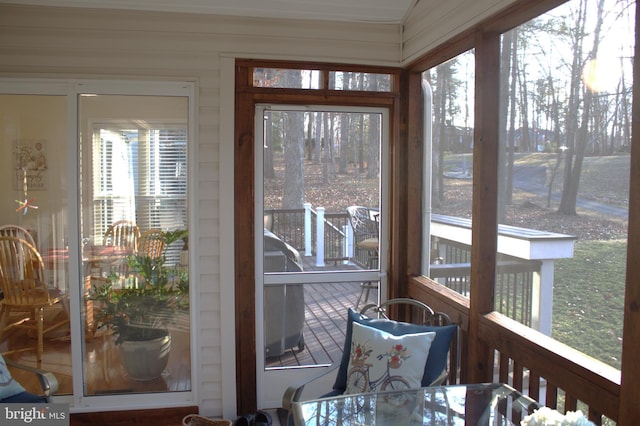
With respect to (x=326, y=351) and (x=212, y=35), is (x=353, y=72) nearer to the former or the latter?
(x=212, y=35)

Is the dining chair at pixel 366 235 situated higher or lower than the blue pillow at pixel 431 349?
higher

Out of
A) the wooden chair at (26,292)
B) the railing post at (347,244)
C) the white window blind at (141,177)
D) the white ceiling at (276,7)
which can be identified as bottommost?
the wooden chair at (26,292)

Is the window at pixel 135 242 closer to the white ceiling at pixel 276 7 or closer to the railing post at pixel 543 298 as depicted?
the white ceiling at pixel 276 7

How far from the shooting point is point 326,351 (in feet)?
11.5

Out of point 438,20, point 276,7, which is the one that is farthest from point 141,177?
point 438,20

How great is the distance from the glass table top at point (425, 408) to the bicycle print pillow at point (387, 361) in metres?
0.23

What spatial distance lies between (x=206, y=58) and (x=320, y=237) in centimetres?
138

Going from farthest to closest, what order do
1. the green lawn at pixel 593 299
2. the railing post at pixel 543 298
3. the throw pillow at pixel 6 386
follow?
the throw pillow at pixel 6 386 < the railing post at pixel 543 298 < the green lawn at pixel 593 299

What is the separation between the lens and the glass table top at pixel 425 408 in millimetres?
1872

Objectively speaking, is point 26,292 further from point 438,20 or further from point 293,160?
point 438,20

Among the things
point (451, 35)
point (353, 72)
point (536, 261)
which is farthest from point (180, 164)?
point (536, 261)

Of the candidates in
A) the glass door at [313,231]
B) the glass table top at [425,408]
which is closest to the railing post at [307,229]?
the glass door at [313,231]

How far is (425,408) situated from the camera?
196 cm

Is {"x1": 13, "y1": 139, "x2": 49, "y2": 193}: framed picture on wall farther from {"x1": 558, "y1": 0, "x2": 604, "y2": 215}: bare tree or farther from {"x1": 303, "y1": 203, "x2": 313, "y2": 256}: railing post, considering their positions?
{"x1": 558, "y1": 0, "x2": 604, "y2": 215}: bare tree
